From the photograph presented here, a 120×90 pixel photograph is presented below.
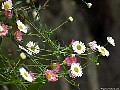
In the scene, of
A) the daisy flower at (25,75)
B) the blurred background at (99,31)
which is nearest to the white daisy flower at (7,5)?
the daisy flower at (25,75)

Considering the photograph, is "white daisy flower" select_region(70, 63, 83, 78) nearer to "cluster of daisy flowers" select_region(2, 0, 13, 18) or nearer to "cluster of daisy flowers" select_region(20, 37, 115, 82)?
"cluster of daisy flowers" select_region(20, 37, 115, 82)

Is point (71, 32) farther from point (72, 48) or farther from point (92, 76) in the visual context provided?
point (72, 48)

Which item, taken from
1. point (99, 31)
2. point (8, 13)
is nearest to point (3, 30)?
point (8, 13)

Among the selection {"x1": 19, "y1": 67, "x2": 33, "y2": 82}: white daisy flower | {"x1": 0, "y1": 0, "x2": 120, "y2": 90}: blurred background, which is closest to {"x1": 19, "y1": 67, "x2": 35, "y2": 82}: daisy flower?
{"x1": 19, "y1": 67, "x2": 33, "y2": 82}: white daisy flower

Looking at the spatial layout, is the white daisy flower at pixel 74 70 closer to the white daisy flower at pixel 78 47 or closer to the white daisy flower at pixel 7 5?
the white daisy flower at pixel 78 47

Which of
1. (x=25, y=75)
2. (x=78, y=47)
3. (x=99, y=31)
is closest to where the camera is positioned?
(x=25, y=75)

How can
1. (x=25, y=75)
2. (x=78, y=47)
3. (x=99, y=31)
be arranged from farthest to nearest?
(x=99, y=31)
(x=78, y=47)
(x=25, y=75)

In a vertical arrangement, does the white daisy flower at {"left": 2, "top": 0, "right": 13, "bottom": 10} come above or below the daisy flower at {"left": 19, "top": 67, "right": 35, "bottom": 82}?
above

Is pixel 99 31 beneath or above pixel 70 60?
above

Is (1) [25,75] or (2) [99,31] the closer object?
(1) [25,75]

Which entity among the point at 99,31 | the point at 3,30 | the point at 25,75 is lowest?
the point at 25,75

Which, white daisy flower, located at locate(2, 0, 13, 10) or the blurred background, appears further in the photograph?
the blurred background

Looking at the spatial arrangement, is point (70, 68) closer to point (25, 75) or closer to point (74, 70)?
point (74, 70)
